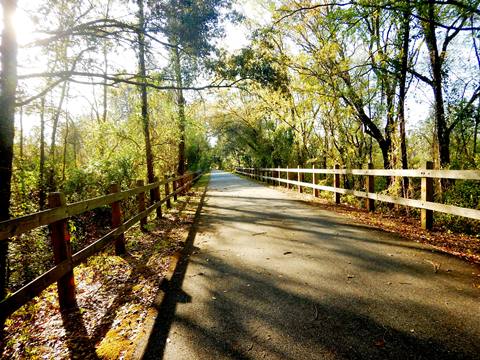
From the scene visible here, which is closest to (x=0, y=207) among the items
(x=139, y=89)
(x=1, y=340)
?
(x=1, y=340)

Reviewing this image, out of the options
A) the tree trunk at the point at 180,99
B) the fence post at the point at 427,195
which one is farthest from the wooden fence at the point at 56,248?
the fence post at the point at 427,195

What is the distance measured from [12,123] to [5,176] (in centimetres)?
72

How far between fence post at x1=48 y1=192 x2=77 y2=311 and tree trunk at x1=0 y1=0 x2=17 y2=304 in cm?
118

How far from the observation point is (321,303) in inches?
123

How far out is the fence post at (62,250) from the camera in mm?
3256

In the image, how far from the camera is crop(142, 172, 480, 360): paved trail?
241 cm

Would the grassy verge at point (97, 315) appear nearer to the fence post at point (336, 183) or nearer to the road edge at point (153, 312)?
the road edge at point (153, 312)

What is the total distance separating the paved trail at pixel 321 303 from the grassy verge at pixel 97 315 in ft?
1.07

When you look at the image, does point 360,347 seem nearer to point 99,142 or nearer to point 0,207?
point 0,207

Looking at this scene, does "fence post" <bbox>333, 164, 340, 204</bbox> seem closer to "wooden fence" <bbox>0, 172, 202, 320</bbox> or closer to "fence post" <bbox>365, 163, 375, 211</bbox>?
"fence post" <bbox>365, 163, 375, 211</bbox>

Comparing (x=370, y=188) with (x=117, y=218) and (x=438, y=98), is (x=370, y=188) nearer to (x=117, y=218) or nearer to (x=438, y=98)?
(x=438, y=98)

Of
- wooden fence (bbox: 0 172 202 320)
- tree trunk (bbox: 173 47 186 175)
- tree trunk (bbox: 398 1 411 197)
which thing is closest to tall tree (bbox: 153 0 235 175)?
tree trunk (bbox: 173 47 186 175)

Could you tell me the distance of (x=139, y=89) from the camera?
973 cm

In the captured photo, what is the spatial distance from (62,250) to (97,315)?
81 centimetres
